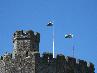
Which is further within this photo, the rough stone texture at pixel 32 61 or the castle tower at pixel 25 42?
the castle tower at pixel 25 42

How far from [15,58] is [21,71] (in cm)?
199

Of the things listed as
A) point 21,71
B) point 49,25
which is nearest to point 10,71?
point 21,71

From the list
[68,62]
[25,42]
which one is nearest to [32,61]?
[25,42]

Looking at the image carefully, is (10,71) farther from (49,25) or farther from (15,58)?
(49,25)

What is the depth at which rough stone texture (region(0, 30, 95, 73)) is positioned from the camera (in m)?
126

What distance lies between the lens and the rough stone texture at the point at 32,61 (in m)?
126

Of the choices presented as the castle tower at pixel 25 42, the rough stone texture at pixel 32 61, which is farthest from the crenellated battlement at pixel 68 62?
the castle tower at pixel 25 42

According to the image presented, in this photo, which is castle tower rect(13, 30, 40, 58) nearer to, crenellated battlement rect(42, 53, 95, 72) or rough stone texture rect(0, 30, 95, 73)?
rough stone texture rect(0, 30, 95, 73)

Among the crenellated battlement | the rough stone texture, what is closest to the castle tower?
the rough stone texture

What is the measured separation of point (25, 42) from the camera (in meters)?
129

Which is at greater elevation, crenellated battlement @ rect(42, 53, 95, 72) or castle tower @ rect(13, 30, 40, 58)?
castle tower @ rect(13, 30, 40, 58)

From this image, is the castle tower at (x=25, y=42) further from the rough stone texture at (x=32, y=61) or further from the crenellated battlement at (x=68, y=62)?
the crenellated battlement at (x=68, y=62)

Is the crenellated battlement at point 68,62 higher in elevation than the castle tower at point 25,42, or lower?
lower

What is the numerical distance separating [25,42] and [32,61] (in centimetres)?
370
